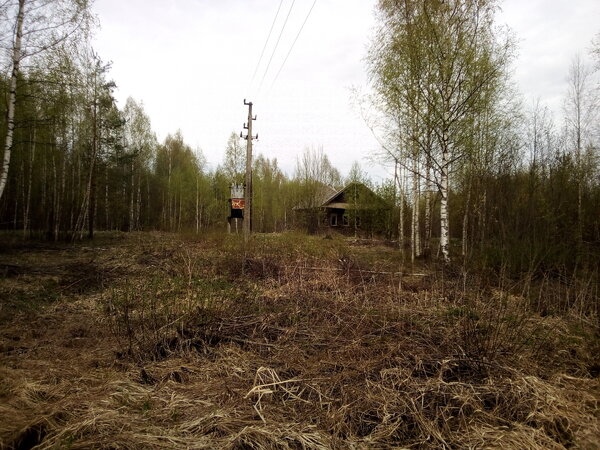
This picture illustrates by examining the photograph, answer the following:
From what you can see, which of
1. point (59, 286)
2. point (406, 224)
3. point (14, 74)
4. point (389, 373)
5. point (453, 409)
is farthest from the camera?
point (406, 224)

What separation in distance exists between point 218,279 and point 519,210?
353 inches

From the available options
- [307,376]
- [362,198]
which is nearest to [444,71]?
[307,376]

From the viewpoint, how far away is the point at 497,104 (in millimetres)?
13211

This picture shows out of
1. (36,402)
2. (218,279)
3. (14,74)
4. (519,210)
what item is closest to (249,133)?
(14,74)

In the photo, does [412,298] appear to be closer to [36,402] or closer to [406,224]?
[36,402]

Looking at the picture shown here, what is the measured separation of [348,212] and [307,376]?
2658cm

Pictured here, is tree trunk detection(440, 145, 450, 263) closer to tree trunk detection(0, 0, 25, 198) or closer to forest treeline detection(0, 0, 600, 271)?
forest treeline detection(0, 0, 600, 271)

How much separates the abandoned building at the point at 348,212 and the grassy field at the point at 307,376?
21.9m

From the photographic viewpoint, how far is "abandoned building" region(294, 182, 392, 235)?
27688mm

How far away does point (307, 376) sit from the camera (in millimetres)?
3213

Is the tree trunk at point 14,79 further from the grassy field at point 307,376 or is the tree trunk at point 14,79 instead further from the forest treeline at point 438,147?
the grassy field at point 307,376

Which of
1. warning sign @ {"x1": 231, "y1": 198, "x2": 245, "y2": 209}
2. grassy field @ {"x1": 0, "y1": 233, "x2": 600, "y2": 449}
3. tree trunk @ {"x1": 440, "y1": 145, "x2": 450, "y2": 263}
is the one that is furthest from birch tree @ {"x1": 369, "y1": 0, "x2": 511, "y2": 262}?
warning sign @ {"x1": 231, "y1": 198, "x2": 245, "y2": 209}

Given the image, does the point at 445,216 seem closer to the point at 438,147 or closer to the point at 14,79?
the point at 438,147

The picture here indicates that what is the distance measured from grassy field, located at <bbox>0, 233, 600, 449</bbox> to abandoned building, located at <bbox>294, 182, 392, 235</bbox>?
861 inches
